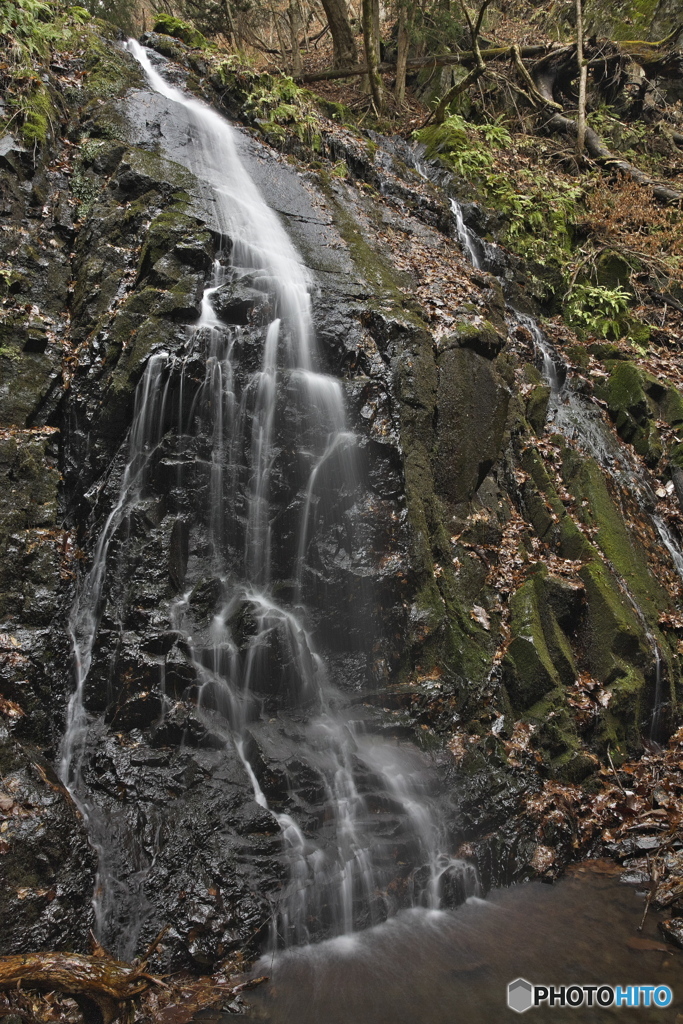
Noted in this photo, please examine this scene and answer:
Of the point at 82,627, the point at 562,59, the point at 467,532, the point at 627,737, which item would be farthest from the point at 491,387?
the point at 562,59

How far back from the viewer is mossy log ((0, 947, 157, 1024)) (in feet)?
10.9

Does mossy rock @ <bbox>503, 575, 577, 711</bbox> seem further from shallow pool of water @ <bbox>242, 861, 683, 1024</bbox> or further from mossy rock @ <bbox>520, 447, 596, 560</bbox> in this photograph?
shallow pool of water @ <bbox>242, 861, 683, 1024</bbox>

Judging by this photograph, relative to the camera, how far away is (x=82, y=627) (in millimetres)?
5445

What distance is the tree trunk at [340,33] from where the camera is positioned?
15000 millimetres

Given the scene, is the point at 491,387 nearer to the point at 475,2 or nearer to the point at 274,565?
the point at 274,565

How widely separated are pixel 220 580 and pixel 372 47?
534 inches

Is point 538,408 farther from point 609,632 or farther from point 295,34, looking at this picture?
point 295,34

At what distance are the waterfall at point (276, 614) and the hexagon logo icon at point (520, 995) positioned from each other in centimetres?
97

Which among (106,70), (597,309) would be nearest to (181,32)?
(106,70)

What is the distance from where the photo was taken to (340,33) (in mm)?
15438

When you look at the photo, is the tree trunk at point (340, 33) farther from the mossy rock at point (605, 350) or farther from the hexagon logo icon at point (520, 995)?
the hexagon logo icon at point (520, 995)

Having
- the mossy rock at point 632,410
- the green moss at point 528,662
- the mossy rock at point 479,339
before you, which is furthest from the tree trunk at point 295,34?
the green moss at point 528,662

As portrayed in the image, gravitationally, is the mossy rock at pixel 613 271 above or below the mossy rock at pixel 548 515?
above

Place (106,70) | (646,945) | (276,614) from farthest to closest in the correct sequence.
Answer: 1. (106,70)
2. (276,614)
3. (646,945)
